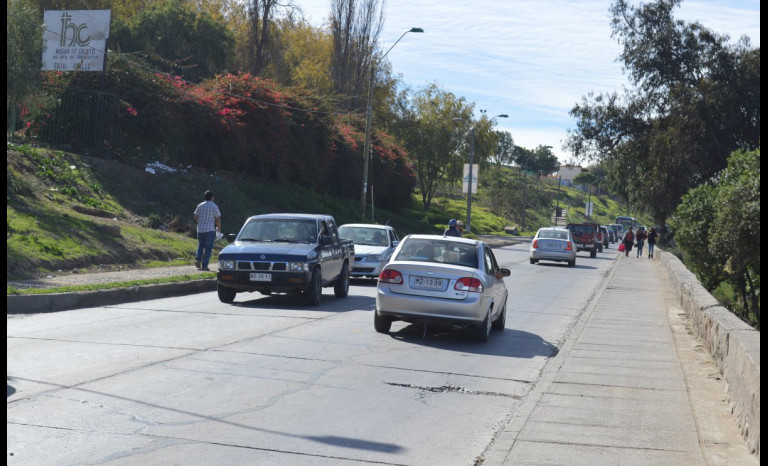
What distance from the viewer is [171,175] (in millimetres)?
32500

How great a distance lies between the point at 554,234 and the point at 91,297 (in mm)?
25026

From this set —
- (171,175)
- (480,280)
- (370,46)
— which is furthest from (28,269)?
(370,46)

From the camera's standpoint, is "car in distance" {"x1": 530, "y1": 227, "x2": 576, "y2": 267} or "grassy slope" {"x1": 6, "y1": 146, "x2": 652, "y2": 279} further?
"car in distance" {"x1": 530, "y1": 227, "x2": 576, "y2": 267}

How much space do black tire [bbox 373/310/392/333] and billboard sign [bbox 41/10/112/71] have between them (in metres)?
20.1

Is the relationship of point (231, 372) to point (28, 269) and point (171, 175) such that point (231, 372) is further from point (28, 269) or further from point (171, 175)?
point (171, 175)

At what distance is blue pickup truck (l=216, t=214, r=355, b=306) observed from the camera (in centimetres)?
1559

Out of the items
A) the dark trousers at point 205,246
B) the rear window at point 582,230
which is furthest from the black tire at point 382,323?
the rear window at point 582,230

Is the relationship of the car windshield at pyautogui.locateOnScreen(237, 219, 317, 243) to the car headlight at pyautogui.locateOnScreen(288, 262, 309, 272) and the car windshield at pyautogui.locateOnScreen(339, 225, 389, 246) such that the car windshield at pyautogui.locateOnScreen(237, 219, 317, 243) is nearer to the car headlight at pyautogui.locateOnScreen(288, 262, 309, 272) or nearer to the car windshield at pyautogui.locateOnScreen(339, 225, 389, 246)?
the car headlight at pyautogui.locateOnScreen(288, 262, 309, 272)

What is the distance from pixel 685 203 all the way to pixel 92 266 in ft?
55.7

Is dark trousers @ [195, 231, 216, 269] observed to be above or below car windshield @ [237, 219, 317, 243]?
below

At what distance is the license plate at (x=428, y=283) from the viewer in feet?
40.1

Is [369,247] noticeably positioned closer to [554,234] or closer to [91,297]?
[91,297]

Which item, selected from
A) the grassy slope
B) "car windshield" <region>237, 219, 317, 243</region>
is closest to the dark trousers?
the grassy slope

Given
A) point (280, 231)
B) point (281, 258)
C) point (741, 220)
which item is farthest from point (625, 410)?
point (741, 220)
